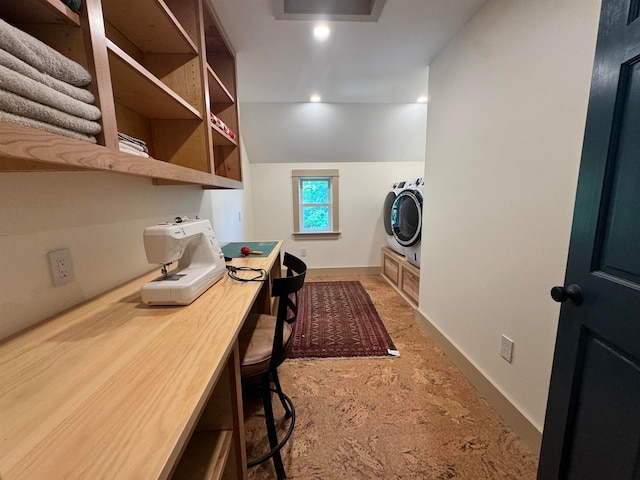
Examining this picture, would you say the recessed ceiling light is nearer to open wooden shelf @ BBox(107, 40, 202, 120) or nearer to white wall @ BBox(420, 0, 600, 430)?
white wall @ BBox(420, 0, 600, 430)

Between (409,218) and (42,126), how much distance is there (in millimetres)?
2950

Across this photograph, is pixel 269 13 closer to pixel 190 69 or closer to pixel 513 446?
pixel 190 69

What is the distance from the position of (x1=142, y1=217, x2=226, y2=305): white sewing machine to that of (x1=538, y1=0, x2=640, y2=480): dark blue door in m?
1.34

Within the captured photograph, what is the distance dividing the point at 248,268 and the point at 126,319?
0.68 metres

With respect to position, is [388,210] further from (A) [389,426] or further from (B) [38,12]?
(B) [38,12]

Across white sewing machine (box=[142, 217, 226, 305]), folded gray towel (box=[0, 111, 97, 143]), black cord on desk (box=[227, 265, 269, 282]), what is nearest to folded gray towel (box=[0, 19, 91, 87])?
folded gray towel (box=[0, 111, 97, 143])

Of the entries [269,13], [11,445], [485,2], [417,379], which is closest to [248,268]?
[11,445]

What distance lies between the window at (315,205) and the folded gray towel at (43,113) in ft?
10.8

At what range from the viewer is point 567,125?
1053 mm

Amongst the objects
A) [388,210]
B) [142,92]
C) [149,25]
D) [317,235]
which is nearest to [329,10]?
[149,25]

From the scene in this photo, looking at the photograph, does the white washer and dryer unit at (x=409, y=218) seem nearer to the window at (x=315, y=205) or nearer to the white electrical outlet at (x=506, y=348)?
the window at (x=315, y=205)

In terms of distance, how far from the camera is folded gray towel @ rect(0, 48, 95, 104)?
1.59ft

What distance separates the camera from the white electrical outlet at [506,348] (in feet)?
4.53

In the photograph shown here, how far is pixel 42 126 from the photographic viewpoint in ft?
→ 1.77
